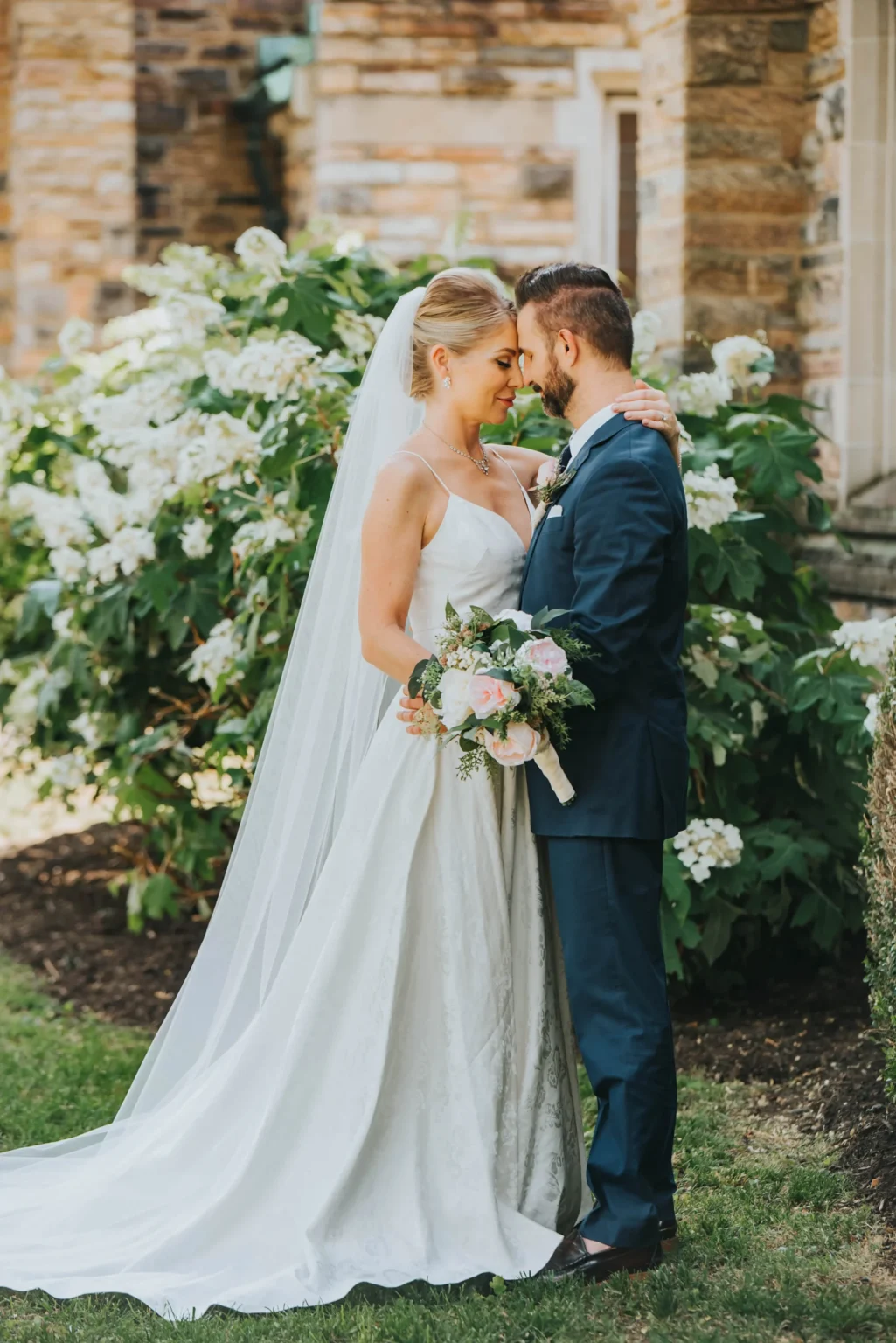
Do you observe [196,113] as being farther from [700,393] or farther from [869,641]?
[869,641]

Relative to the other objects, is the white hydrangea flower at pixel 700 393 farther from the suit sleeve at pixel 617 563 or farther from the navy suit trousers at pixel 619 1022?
the navy suit trousers at pixel 619 1022

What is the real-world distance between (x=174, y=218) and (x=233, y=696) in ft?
25.8

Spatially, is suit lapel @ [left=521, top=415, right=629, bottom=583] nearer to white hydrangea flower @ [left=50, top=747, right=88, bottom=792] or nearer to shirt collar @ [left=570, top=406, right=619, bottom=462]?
shirt collar @ [left=570, top=406, right=619, bottom=462]

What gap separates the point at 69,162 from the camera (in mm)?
12039

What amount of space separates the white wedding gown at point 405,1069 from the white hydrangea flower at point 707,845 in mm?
1251

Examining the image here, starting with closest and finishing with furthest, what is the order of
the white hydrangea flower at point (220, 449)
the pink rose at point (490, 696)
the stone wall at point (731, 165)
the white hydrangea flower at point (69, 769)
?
the pink rose at point (490, 696), the white hydrangea flower at point (220, 449), the stone wall at point (731, 165), the white hydrangea flower at point (69, 769)

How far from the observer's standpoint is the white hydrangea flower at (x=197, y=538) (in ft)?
18.8

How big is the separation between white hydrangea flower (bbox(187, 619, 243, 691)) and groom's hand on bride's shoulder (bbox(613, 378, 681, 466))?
2.34 meters

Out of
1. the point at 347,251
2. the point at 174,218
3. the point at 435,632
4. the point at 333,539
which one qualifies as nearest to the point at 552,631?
the point at 435,632

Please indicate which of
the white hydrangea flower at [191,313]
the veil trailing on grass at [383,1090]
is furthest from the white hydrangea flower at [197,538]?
the veil trailing on grass at [383,1090]

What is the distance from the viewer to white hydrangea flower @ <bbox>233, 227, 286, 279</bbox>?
5.78 metres

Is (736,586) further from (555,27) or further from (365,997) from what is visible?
(555,27)

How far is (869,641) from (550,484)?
1.63m

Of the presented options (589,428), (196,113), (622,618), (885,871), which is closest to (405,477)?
(589,428)
